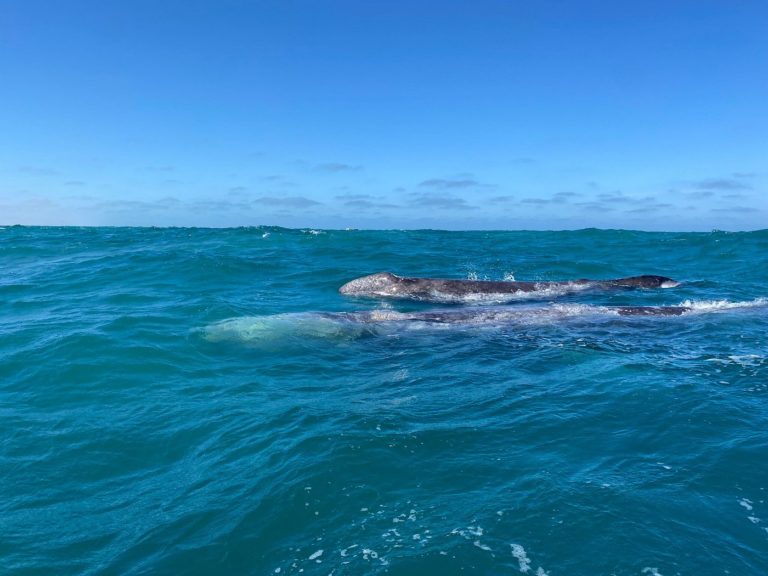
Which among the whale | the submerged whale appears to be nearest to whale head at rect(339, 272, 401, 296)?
the submerged whale

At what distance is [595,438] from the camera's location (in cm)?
691

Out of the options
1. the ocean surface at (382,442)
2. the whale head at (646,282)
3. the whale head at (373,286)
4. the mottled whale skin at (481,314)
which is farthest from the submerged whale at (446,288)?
the ocean surface at (382,442)

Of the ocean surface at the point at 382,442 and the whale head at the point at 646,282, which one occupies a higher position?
the whale head at the point at 646,282

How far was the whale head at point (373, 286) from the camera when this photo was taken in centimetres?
1955

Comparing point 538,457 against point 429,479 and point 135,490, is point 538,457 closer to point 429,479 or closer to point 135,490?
point 429,479

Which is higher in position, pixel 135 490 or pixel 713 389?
pixel 713 389

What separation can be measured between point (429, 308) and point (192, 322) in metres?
7.10

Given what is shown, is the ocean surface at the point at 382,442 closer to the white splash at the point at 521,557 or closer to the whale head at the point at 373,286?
the white splash at the point at 521,557

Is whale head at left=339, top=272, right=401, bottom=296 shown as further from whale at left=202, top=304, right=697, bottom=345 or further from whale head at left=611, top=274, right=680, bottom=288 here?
whale head at left=611, top=274, right=680, bottom=288

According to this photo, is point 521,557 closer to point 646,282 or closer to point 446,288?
point 446,288

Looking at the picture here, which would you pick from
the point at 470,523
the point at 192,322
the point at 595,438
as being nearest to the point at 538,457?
the point at 595,438

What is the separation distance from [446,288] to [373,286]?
2.66 metres

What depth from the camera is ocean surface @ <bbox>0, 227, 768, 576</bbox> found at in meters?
4.89

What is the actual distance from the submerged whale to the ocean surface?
11.0 feet
